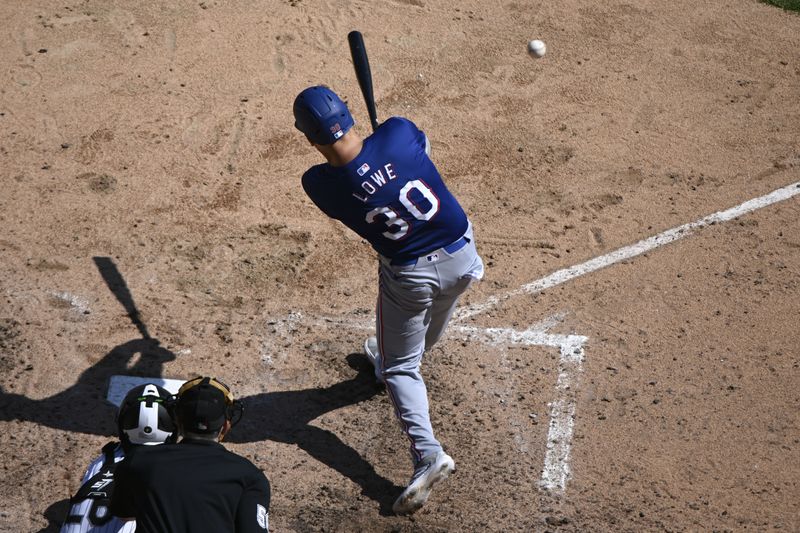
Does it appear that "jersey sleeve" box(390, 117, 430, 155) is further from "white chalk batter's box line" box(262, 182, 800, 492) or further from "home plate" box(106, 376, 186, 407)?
"home plate" box(106, 376, 186, 407)

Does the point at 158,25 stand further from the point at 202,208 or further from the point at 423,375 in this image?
the point at 423,375

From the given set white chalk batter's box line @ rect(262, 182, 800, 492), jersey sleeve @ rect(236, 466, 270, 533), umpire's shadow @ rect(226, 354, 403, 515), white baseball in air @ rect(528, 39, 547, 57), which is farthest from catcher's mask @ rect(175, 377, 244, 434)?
white baseball in air @ rect(528, 39, 547, 57)

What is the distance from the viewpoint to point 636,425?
18.2 feet

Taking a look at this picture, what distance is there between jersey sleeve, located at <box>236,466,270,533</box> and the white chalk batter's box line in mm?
1952

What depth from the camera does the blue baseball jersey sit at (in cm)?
476


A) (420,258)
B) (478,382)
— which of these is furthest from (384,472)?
(420,258)

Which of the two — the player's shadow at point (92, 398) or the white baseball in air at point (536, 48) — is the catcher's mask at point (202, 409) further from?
the white baseball in air at point (536, 48)

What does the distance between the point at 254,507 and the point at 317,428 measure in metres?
1.89

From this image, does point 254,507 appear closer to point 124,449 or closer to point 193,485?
point 193,485

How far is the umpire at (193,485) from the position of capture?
11.9 ft

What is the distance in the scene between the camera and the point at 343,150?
4734 mm

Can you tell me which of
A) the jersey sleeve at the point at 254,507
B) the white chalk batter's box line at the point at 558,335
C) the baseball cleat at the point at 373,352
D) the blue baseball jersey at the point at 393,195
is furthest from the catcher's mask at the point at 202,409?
the white chalk batter's box line at the point at 558,335

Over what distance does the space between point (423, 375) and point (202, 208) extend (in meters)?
2.26

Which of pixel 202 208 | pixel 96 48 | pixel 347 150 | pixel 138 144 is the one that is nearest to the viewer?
pixel 347 150
